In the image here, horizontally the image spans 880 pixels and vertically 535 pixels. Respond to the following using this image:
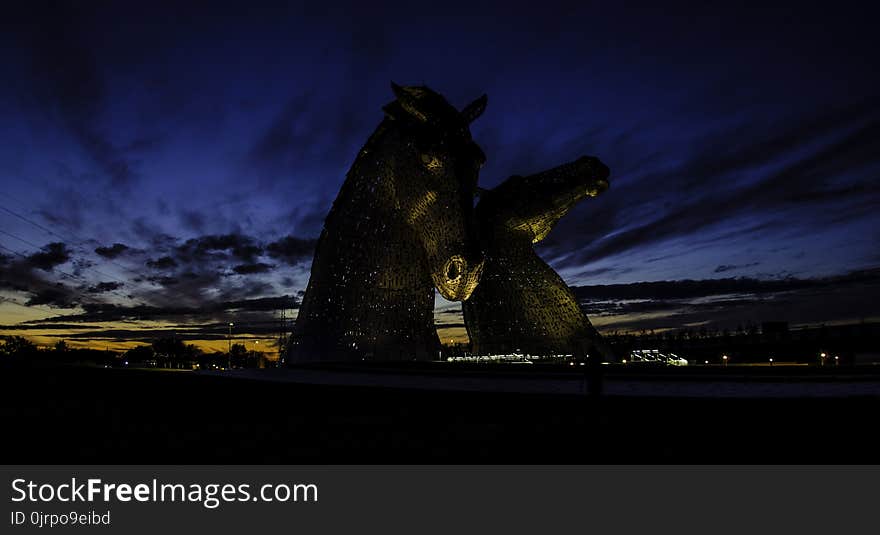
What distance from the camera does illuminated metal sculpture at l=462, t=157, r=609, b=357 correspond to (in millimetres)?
28922

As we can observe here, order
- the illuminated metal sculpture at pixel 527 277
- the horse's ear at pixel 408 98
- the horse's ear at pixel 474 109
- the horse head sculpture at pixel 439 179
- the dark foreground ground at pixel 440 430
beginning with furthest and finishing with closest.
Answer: the illuminated metal sculpture at pixel 527 277 → the horse's ear at pixel 474 109 → the horse head sculpture at pixel 439 179 → the horse's ear at pixel 408 98 → the dark foreground ground at pixel 440 430

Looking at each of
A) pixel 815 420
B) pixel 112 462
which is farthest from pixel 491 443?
pixel 815 420

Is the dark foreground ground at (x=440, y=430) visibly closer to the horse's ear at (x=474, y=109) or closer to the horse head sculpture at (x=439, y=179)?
the horse head sculpture at (x=439, y=179)

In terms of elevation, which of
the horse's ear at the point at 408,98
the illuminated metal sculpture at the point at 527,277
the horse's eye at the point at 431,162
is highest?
the horse's ear at the point at 408,98

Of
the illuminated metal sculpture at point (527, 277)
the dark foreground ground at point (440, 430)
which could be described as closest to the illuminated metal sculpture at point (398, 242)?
the illuminated metal sculpture at point (527, 277)

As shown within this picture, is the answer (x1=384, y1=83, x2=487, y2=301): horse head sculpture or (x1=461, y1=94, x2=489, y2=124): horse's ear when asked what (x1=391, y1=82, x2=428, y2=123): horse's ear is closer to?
(x1=384, y1=83, x2=487, y2=301): horse head sculpture

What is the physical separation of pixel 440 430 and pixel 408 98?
1822 cm

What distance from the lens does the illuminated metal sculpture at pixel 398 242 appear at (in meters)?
23.0

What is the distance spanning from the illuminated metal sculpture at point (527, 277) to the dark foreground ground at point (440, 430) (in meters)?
19.4

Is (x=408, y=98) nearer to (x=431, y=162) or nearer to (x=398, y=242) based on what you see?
(x=431, y=162)

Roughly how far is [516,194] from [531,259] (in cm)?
352

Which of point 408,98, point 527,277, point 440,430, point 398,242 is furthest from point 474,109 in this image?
point 440,430

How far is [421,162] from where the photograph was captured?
77.0ft

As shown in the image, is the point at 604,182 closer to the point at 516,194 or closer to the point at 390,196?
the point at 516,194
